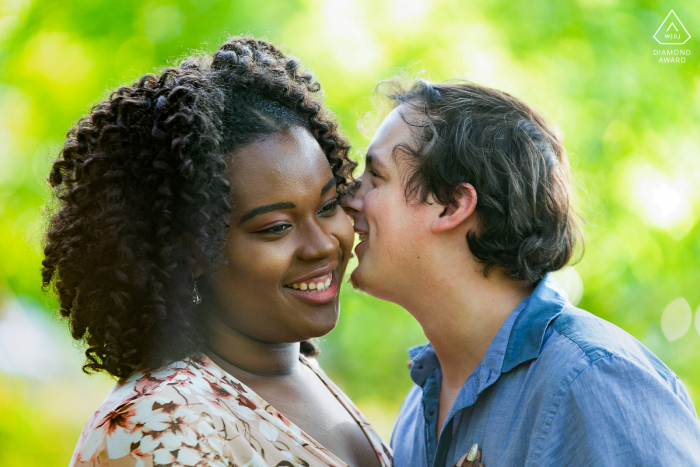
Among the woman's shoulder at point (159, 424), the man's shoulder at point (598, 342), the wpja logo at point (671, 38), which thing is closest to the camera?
the woman's shoulder at point (159, 424)

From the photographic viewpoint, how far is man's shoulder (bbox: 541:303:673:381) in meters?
1.81

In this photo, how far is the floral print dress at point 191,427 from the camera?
1657 millimetres

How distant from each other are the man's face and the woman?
0.75ft

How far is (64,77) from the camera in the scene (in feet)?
13.3

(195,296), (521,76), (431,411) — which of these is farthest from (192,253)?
(521,76)

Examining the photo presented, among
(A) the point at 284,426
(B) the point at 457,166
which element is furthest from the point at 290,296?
(B) the point at 457,166

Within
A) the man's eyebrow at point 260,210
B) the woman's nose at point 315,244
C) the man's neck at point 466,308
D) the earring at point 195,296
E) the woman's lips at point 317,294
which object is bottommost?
the man's neck at point 466,308

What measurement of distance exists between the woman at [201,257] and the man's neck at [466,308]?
1.35ft

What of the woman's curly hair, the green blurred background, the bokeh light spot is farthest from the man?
the bokeh light spot

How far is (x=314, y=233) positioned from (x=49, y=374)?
3.80 m

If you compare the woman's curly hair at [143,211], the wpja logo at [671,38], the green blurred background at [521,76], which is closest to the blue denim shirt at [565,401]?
the woman's curly hair at [143,211]

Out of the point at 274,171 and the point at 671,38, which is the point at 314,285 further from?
the point at 671,38

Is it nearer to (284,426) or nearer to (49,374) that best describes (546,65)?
(284,426)

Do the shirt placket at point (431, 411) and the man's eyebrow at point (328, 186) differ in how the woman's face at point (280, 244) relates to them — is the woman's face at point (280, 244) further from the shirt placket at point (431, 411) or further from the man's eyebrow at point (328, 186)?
the shirt placket at point (431, 411)
